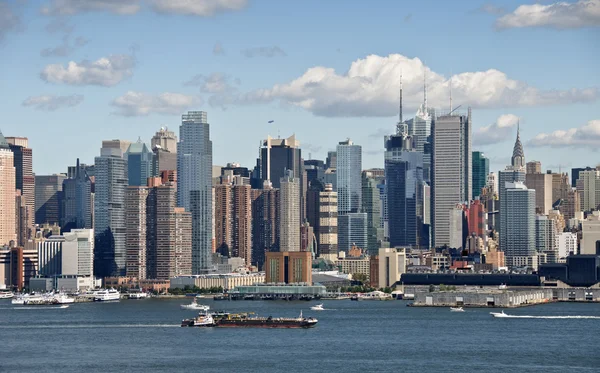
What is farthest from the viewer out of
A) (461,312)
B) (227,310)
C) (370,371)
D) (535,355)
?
(227,310)

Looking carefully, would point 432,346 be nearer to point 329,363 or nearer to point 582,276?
point 329,363

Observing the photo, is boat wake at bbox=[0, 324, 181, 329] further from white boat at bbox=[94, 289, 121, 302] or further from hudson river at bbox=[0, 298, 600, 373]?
white boat at bbox=[94, 289, 121, 302]

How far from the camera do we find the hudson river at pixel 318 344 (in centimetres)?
8494

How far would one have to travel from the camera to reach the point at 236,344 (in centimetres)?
9850

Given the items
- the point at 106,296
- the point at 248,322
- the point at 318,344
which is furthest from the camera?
the point at 106,296

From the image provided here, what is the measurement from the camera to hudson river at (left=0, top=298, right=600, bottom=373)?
3344 inches

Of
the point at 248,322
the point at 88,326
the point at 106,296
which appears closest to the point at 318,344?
the point at 248,322

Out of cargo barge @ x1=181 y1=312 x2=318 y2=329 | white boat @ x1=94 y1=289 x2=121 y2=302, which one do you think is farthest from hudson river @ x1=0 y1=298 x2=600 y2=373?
white boat @ x1=94 y1=289 x2=121 y2=302

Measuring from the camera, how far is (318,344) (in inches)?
3883

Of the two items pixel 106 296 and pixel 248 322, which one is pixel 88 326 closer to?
pixel 248 322

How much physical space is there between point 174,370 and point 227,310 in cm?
6917

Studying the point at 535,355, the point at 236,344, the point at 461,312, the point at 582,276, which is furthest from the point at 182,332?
the point at 582,276

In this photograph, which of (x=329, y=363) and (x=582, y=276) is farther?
(x=582, y=276)

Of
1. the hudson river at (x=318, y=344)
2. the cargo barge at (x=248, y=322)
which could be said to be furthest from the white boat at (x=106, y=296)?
the cargo barge at (x=248, y=322)
